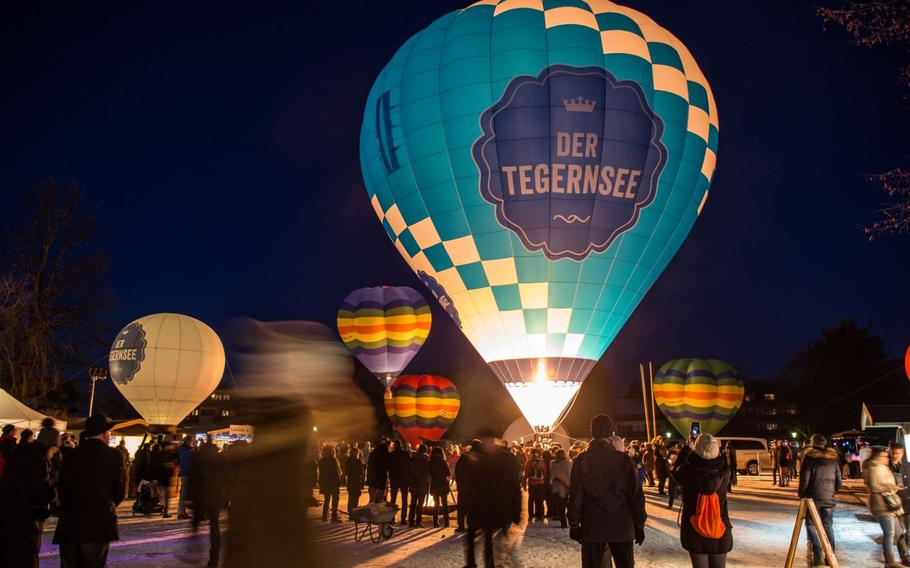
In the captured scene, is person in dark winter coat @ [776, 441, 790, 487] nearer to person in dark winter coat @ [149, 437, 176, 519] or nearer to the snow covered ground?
the snow covered ground

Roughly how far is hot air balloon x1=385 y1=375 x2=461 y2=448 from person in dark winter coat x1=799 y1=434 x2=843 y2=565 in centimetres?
2758

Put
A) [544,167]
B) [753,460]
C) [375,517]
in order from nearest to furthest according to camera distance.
→ [375,517] → [544,167] → [753,460]

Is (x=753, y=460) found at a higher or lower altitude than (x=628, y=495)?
lower

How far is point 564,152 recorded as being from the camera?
17.0 metres

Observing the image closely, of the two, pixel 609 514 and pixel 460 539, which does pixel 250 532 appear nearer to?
pixel 609 514

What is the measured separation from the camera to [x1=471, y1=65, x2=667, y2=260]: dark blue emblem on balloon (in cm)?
1697

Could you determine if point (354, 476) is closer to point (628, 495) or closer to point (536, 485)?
point (536, 485)

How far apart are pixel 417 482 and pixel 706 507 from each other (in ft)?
24.1

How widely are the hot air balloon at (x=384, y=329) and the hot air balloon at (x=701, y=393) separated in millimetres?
10775

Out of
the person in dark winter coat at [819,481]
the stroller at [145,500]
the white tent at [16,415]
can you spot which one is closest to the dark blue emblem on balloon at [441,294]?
the stroller at [145,500]

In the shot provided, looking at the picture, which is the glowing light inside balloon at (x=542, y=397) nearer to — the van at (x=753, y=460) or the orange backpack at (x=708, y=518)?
the orange backpack at (x=708, y=518)

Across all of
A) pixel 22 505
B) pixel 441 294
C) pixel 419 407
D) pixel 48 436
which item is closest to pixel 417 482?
pixel 48 436

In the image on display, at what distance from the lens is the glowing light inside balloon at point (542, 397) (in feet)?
60.4

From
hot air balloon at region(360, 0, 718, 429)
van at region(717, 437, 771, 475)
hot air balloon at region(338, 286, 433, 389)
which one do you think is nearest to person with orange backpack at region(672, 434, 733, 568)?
hot air balloon at region(360, 0, 718, 429)
